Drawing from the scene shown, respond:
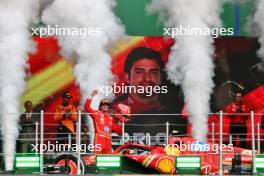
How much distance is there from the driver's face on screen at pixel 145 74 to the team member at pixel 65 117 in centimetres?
99

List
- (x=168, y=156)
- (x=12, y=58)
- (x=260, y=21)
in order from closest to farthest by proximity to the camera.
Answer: (x=168, y=156) → (x=12, y=58) → (x=260, y=21)

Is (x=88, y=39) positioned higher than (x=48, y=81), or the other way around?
(x=88, y=39)

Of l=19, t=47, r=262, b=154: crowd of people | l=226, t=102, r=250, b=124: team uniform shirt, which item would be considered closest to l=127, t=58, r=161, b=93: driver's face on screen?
l=19, t=47, r=262, b=154: crowd of people

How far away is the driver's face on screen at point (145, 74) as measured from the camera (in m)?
10.9

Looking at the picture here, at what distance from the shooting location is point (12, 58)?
35.2 ft

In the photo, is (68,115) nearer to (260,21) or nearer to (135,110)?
(135,110)

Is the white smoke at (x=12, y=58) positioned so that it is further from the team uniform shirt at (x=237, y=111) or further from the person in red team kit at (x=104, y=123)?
the team uniform shirt at (x=237, y=111)

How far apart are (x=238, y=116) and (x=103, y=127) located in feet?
6.89

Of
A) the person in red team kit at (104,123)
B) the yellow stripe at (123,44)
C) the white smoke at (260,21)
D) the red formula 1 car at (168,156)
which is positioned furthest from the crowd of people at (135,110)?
the white smoke at (260,21)

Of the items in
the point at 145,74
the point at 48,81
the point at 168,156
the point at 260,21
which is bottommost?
the point at 168,156

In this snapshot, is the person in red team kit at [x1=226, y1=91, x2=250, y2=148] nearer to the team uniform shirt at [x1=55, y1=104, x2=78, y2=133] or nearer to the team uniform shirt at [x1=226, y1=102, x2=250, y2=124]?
the team uniform shirt at [x1=226, y1=102, x2=250, y2=124]

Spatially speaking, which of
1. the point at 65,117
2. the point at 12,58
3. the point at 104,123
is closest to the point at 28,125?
the point at 65,117

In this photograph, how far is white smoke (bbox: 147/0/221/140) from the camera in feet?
35.2

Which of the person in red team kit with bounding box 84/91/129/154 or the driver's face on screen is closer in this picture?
the person in red team kit with bounding box 84/91/129/154
